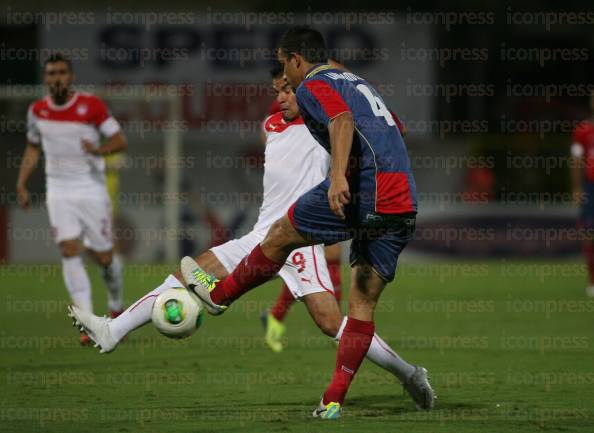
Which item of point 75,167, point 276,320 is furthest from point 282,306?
point 75,167

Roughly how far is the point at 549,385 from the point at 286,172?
2.27 metres

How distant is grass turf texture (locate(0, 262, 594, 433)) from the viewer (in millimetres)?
6508

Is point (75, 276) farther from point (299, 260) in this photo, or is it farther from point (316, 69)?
point (316, 69)

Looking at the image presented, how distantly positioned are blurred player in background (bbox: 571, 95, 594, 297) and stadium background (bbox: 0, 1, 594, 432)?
0.58 meters

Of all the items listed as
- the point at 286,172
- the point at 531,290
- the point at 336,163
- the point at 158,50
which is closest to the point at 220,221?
the point at 158,50

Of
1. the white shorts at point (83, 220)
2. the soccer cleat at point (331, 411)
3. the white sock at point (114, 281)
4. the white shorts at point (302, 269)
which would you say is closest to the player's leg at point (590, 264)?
the white sock at point (114, 281)

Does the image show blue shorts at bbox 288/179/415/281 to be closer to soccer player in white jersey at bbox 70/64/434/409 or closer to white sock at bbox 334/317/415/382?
white sock at bbox 334/317/415/382

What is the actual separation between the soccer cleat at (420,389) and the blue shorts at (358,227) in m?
0.68

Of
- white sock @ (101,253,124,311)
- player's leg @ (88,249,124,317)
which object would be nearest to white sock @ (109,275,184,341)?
player's leg @ (88,249,124,317)

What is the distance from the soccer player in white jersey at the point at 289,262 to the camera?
6.93 meters

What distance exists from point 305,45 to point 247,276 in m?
1.30

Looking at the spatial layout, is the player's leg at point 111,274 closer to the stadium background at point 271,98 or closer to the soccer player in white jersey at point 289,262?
the soccer player in white jersey at point 289,262

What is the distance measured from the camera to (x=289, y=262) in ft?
25.6

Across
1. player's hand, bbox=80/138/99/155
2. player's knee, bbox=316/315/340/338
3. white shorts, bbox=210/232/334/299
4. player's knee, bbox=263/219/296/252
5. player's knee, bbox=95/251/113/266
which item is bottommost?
player's knee, bbox=316/315/340/338
